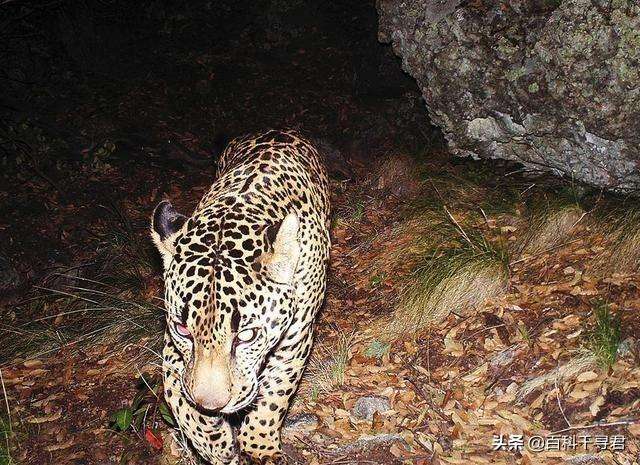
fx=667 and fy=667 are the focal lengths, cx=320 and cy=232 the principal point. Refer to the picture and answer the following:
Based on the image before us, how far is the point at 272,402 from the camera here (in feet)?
15.5

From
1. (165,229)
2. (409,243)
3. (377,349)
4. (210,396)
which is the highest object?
(165,229)

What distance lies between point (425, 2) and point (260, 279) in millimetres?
5166

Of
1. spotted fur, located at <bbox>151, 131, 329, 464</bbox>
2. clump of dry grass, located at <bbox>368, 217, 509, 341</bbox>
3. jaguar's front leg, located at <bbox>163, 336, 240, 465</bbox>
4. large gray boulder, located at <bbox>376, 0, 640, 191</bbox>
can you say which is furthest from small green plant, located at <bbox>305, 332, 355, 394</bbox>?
large gray boulder, located at <bbox>376, 0, 640, 191</bbox>

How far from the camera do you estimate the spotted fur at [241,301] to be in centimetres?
395

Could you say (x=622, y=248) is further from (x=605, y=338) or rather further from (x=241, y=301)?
(x=241, y=301)

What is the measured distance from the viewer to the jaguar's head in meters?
3.92

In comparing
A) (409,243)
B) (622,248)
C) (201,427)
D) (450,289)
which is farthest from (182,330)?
(622,248)

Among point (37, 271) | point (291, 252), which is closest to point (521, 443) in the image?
point (291, 252)

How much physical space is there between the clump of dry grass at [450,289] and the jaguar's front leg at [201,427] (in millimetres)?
2231

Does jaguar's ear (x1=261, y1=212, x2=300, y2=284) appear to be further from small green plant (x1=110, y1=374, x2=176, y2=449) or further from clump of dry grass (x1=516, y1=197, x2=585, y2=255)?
clump of dry grass (x1=516, y1=197, x2=585, y2=255)

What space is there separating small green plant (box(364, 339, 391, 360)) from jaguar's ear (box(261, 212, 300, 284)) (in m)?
2.52

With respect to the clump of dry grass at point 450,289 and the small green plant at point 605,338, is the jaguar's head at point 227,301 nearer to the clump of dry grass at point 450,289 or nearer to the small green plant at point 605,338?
the clump of dry grass at point 450,289

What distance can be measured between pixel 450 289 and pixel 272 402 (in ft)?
8.02

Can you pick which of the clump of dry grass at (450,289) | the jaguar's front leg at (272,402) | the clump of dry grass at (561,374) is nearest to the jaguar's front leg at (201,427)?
the jaguar's front leg at (272,402)
